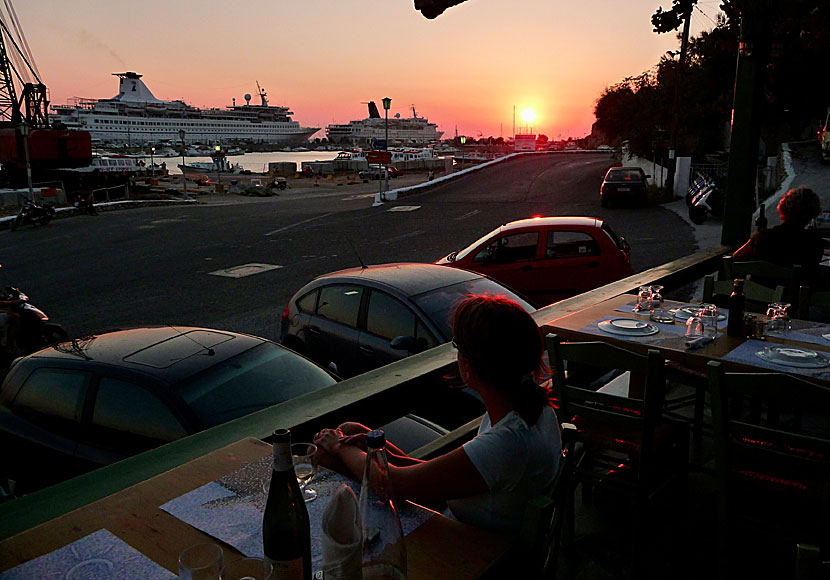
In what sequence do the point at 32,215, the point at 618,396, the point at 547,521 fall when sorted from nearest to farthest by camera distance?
the point at 547,521 → the point at 618,396 → the point at 32,215

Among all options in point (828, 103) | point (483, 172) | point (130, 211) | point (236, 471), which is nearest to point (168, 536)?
point (236, 471)

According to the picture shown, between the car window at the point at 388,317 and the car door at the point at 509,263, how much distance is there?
3456mm

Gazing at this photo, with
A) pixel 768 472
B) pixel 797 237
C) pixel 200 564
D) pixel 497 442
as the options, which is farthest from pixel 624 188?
pixel 200 564

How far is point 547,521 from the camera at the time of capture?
173cm

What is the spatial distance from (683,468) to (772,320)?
4.36 feet

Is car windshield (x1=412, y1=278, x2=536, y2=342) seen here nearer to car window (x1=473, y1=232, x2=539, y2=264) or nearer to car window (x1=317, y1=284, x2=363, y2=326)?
car window (x1=317, y1=284, x2=363, y2=326)

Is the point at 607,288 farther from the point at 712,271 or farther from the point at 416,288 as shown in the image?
the point at 712,271

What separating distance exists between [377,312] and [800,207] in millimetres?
3810

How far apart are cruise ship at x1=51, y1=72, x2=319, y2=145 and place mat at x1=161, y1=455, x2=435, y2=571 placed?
463 feet

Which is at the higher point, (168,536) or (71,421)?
(168,536)

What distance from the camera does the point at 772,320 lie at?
13.4 ft

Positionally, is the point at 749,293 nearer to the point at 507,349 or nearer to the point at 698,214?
the point at 507,349

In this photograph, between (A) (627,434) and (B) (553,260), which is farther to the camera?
(B) (553,260)

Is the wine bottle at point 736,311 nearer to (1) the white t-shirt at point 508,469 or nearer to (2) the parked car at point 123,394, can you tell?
(1) the white t-shirt at point 508,469
